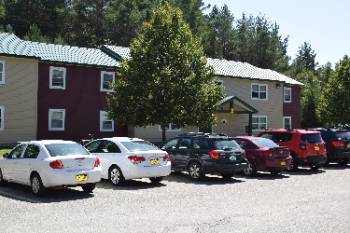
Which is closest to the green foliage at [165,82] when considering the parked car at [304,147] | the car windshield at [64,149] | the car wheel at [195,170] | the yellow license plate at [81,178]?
the parked car at [304,147]

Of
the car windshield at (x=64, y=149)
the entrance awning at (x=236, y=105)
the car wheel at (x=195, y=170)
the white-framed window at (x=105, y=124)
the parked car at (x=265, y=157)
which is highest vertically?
the entrance awning at (x=236, y=105)

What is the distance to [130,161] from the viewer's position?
14359 millimetres

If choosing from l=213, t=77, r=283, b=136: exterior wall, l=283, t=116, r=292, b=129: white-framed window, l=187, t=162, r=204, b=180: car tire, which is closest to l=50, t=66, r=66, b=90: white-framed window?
l=213, t=77, r=283, b=136: exterior wall

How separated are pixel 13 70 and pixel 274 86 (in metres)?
24.1

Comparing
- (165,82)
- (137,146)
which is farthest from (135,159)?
(165,82)

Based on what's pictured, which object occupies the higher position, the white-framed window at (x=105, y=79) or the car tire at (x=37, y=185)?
the white-framed window at (x=105, y=79)

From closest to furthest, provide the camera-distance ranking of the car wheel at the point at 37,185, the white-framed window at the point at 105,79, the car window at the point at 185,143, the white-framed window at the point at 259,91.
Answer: the car wheel at the point at 37,185
the car window at the point at 185,143
the white-framed window at the point at 105,79
the white-framed window at the point at 259,91

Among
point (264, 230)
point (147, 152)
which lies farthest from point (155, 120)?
point (264, 230)

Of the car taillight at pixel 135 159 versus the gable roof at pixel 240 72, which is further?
the gable roof at pixel 240 72

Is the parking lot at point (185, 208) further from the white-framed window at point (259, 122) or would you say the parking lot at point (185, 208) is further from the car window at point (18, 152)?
the white-framed window at point (259, 122)

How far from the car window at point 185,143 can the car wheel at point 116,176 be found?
10.4 feet

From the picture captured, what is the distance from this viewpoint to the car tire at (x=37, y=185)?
484 inches

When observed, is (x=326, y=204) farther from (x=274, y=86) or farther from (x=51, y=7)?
(x=51, y=7)

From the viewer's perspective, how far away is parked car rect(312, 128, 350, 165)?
2153 centimetres
